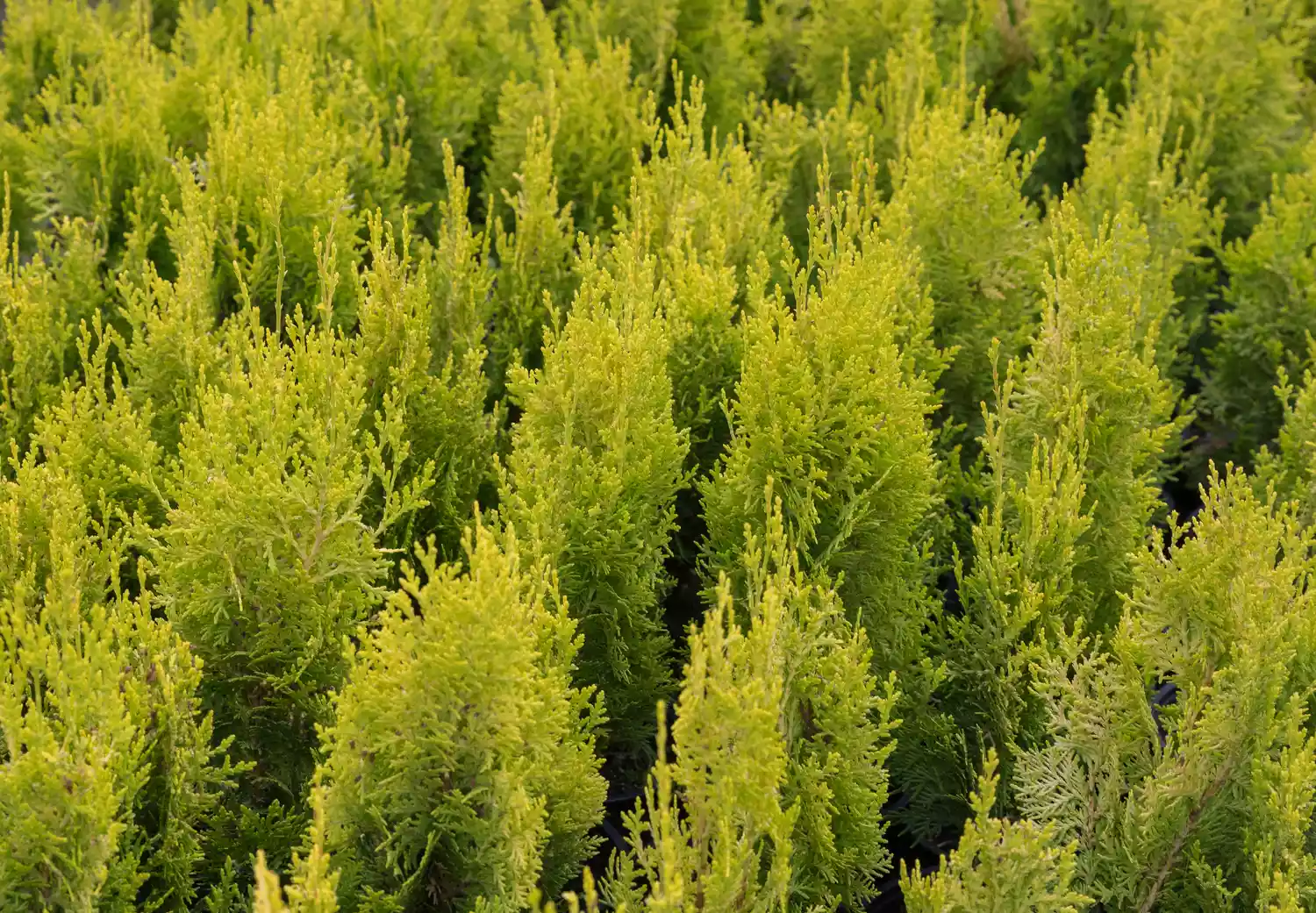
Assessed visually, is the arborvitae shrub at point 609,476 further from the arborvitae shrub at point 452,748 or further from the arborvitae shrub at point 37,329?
the arborvitae shrub at point 37,329

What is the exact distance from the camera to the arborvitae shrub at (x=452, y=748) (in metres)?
3.52

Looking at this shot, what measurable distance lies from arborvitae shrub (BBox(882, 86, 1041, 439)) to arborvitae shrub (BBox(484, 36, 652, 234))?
157 centimetres

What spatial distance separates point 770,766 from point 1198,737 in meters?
1.52

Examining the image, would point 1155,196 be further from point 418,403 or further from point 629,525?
point 418,403

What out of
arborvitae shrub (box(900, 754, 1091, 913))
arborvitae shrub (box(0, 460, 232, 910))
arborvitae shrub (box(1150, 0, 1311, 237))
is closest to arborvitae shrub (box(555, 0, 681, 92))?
arborvitae shrub (box(1150, 0, 1311, 237))

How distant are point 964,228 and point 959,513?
4.95 ft

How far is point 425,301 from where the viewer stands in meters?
5.18

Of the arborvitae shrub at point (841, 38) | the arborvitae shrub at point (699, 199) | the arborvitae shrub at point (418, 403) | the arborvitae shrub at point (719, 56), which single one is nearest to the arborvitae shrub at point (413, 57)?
the arborvitae shrub at point (719, 56)

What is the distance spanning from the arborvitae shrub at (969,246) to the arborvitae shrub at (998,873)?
8.87 ft

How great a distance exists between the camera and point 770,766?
358 cm

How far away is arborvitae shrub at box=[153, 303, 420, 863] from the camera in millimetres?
4188

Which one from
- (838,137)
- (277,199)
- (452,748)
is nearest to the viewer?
(452,748)

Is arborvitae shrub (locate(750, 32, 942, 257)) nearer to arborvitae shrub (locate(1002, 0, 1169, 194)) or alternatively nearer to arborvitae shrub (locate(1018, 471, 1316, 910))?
arborvitae shrub (locate(1002, 0, 1169, 194))

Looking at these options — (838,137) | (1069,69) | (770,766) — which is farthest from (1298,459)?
(1069,69)
